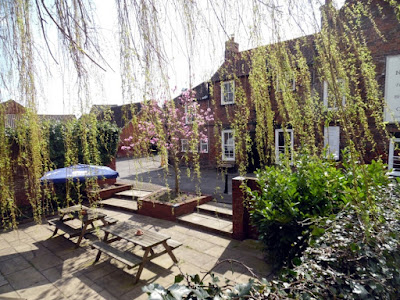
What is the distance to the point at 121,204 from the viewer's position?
8461 millimetres

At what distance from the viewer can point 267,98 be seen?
1901 millimetres

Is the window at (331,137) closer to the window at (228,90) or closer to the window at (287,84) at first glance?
the window at (287,84)

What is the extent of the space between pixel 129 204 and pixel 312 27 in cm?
806

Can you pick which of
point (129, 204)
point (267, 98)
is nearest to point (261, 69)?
point (267, 98)

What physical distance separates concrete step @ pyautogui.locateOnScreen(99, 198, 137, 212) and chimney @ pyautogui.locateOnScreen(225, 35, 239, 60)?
695 cm

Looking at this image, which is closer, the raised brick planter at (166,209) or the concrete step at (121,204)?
the raised brick planter at (166,209)

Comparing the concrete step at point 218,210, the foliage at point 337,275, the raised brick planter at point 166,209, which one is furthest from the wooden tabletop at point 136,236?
the foliage at point 337,275

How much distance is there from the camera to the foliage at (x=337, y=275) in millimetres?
1273

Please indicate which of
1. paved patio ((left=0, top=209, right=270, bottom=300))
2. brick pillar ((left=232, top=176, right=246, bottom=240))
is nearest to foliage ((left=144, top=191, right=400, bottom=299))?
paved patio ((left=0, top=209, right=270, bottom=300))

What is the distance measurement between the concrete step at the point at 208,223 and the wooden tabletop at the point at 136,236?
5.73ft

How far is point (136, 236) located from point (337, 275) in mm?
3676

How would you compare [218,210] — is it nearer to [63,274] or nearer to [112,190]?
[63,274]

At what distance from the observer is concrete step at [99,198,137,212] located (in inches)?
316

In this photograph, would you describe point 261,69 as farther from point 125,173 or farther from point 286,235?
point 125,173
